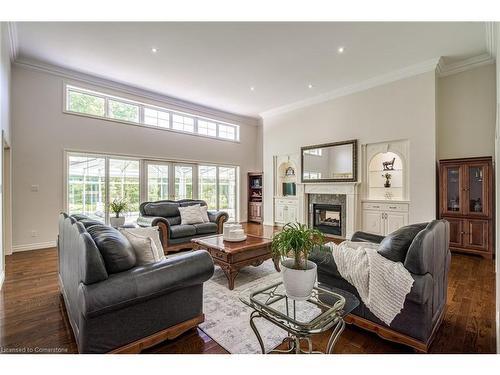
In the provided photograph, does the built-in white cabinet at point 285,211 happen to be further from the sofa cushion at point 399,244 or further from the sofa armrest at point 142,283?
the sofa armrest at point 142,283

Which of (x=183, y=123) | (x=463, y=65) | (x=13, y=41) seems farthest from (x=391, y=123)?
(x=13, y=41)

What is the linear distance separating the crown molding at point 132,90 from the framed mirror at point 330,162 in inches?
107

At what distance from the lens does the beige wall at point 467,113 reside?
445cm

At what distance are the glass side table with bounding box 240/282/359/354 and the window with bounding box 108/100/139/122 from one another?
5.63 meters

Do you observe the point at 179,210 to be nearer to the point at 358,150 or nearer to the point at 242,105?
the point at 242,105

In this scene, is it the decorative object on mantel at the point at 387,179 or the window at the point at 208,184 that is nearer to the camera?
the decorative object on mantel at the point at 387,179

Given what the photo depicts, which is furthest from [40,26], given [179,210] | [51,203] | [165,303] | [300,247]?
[300,247]

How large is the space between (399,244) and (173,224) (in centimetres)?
398

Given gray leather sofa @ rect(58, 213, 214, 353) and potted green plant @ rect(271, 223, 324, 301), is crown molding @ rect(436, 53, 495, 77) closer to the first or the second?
potted green plant @ rect(271, 223, 324, 301)

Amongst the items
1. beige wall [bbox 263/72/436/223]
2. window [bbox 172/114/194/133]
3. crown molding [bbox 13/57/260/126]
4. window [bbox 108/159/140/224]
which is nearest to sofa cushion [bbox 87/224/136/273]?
window [bbox 108/159/140/224]

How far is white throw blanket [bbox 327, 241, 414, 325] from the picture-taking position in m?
1.76

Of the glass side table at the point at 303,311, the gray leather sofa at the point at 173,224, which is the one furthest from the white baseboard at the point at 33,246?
the glass side table at the point at 303,311

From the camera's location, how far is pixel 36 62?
4633 mm

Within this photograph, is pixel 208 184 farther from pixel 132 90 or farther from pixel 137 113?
pixel 132 90
